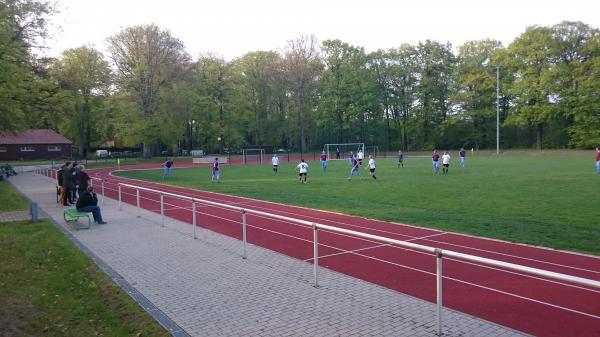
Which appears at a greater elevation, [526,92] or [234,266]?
[526,92]

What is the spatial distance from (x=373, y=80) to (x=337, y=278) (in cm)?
7299

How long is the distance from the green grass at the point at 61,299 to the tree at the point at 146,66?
48044 mm

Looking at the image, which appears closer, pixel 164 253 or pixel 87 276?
pixel 87 276

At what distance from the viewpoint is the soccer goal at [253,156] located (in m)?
57.3

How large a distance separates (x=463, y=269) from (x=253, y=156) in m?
55.9

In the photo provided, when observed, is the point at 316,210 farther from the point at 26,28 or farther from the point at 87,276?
the point at 26,28

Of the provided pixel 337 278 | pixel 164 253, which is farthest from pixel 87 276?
pixel 337 278

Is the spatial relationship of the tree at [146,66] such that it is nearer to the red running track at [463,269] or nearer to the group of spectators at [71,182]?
the group of spectators at [71,182]

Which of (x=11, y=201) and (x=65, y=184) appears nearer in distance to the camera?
(x=65, y=184)

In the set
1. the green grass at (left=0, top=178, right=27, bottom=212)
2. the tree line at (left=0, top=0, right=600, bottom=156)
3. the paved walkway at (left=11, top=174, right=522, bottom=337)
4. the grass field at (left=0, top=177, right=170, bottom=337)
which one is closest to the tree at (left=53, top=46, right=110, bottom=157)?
the tree line at (left=0, top=0, right=600, bottom=156)

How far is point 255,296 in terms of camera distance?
6965mm

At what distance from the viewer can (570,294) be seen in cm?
672

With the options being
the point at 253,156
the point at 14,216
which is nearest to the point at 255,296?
the point at 14,216

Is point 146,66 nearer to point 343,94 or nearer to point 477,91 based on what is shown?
point 343,94
